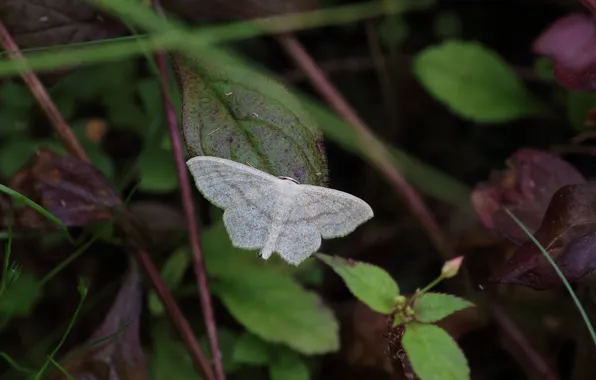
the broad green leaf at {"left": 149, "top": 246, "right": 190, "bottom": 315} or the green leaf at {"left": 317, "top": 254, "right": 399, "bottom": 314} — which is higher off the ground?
the green leaf at {"left": 317, "top": 254, "right": 399, "bottom": 314}

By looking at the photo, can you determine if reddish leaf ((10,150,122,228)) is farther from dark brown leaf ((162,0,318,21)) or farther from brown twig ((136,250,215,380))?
dark brown leaf ((162,0,318,21))

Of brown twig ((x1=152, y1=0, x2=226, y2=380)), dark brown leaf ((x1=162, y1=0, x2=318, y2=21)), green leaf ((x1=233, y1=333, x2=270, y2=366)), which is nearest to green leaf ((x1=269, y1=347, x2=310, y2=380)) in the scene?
green leaf ((x1=233, y1=333, x2=270, y2=366))

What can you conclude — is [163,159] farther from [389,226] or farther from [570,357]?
[570,357]

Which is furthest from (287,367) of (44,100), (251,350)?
(44,100)

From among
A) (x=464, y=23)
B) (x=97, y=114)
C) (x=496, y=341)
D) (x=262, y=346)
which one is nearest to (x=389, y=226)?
(x=496, y=341)

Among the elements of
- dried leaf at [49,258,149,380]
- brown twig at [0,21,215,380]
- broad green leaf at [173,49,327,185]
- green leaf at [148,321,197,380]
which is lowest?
green leaf at [148,321,197,380]

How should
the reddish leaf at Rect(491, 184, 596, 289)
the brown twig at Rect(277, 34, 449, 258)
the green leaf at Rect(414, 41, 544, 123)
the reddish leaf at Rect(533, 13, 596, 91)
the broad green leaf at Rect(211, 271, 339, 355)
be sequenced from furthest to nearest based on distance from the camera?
the green leaf at Rect(414, 41, 544, 123) → the brown twig at Rect(277, 34, 449, 258) → the broad green leaf at Rect(211, 271, 339, 355) → the reddish leaf at Rect(533, 13, 596, 91) → the reddish leaf at Rect(491, 184, 596, 289)

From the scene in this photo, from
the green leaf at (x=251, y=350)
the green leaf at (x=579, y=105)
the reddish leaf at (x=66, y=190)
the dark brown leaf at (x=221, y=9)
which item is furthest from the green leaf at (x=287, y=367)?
the green leaf at (x=579, y=105)

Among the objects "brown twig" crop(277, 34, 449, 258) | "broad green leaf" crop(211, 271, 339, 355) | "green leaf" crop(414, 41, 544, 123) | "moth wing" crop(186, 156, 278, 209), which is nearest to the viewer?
"moth wing" crop(186, 156, 278, 209)
